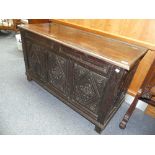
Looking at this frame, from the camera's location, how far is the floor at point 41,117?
1.39m

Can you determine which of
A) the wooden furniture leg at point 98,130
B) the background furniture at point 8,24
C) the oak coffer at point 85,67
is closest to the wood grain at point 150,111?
the oak coffer at point 85,67

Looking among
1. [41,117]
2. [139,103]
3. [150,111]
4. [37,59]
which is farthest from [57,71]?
[150,111]

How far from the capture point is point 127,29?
1.38m

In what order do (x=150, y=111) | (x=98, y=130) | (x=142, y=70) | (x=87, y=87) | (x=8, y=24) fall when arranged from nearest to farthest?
Answer: (x=87, y=87)
(x=98, y=130)
(x=142, y=70)
(x=150, y=111)
(x=8, y=24)

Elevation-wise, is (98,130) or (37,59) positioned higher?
(37,59)

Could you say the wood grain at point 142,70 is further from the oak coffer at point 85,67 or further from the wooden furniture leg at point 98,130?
the wooden furniture leg at point 98,130

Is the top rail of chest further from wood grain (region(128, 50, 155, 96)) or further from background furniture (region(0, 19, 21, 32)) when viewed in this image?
background furniture (region(0, 19, 21, 32))

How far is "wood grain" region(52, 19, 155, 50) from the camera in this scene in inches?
50.4

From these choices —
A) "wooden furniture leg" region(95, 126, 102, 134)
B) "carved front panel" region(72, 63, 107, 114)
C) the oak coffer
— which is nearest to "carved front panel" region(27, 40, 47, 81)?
the oak coffer

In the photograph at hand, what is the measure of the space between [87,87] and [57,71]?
38cm

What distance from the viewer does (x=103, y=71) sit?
3.40ft

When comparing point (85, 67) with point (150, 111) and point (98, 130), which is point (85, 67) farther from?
point (150, 111)

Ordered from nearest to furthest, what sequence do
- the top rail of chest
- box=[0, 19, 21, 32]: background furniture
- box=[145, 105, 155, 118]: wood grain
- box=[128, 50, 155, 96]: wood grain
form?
1. the top rail of chest
2. box=[128, 50, 155, 96]: wood grain
3. box=[145, 105, 155, 118]: wood grain
4. box=[0, 19, 21, 32]: background furniture

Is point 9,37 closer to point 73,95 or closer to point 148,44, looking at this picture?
point 73,95
